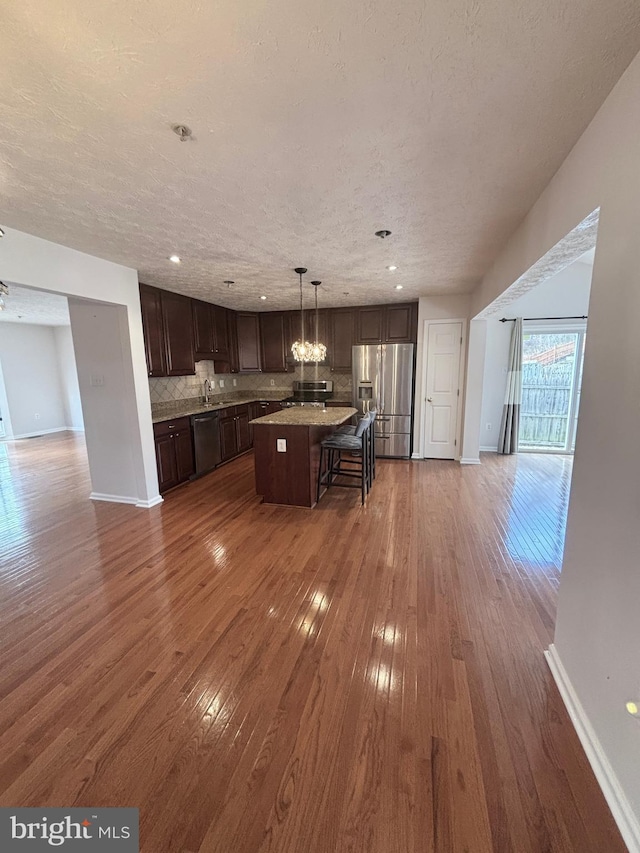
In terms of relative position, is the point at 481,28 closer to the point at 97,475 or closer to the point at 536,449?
the point at 97,475

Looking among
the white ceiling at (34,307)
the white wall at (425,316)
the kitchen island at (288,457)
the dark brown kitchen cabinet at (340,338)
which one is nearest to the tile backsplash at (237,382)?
the dark brown kitchen cabinet at (340,338)

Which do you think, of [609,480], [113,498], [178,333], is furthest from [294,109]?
[113,498]

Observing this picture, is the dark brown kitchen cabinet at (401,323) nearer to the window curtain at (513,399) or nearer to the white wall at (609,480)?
the window curtain at (513,399)

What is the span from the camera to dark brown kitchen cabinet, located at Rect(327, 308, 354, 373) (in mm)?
5578

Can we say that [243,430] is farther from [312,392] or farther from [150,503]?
[150,503]

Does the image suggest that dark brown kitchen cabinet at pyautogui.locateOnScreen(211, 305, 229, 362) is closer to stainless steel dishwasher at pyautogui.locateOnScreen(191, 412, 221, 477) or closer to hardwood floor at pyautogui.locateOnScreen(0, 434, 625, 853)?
stainless steel dishwasher at pyautogui.locateOnScreen(191, 412, 221, 477)

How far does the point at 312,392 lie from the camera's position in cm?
592

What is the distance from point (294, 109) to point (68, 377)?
8.72 metres

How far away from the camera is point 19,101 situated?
1285 mm

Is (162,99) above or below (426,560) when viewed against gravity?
above

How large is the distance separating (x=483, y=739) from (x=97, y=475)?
423 cm

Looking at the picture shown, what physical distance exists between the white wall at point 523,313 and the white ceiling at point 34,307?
6.10 meters

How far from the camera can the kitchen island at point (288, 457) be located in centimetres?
357

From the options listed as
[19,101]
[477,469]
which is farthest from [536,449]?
[19,101]
